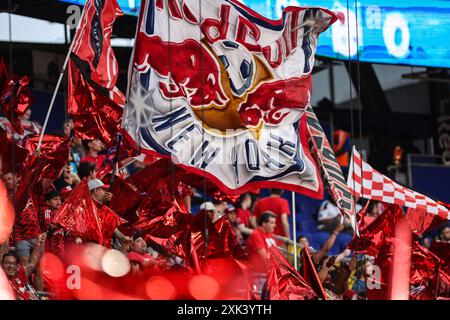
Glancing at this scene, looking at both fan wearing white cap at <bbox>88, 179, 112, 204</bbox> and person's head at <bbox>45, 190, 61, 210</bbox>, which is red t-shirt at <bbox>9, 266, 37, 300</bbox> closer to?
person's head at <bbox>45, 190, 61, 210</bbox>

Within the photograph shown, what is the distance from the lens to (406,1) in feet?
46.9

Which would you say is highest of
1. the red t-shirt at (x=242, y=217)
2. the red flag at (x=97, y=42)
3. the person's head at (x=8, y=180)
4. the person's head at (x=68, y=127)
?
the red flag at (x=97, y=42)

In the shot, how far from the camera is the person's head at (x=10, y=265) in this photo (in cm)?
735

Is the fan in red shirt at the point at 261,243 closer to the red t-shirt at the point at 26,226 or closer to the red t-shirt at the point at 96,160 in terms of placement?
the red t-shirt at the point at 96,160

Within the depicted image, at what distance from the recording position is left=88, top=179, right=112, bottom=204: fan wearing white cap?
842 cm

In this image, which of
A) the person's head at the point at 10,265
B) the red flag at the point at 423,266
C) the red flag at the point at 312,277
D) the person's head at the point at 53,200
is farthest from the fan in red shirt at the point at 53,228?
the red flag at the point at 423,266

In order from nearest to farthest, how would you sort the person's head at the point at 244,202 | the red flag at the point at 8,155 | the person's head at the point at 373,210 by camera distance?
the red flag at the point at 8,155 < the person's head at the point at 244,202 < the person's head at the point at 373,210

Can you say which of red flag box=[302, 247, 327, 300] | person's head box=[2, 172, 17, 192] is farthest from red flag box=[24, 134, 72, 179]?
red flag box=[302, 247, 327, 300]

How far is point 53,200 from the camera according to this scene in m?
8.41

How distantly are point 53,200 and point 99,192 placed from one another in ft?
1.09

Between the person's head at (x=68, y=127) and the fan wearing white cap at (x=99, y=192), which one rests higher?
the person's head at (x=68, y=127)

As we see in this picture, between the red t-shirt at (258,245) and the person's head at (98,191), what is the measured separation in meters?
1.56
